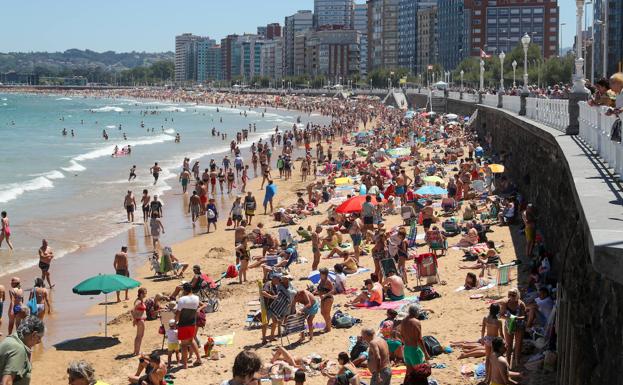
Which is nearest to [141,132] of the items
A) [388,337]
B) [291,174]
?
[291,174]

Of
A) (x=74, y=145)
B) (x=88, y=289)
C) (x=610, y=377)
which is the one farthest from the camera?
(x=74, y=145)

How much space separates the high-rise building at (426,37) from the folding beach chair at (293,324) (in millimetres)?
147852

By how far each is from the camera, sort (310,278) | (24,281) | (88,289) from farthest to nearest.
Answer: (24,281)
(310,278)
(88,289)

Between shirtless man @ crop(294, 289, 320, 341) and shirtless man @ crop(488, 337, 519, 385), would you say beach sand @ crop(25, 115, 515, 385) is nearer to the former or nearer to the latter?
shirtless man @ crop(294, 289, 320, 341)

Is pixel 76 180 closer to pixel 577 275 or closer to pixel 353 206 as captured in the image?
pixel 353 206

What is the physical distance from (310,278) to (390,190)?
984 cm

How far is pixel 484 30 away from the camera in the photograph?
136500mm

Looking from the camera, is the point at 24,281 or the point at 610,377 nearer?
the point at 610,377

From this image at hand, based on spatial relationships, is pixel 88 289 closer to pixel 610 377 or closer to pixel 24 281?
pixel 24 281

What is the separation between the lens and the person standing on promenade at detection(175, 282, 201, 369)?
1131 cm

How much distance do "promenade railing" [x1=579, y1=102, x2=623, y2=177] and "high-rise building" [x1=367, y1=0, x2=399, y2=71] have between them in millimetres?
163697

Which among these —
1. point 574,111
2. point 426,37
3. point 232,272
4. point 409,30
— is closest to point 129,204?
point 232,272

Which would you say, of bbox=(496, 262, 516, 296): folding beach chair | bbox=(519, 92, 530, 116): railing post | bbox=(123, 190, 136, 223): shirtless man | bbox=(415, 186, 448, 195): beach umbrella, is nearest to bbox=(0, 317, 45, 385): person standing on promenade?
bbox=(496, 262, 516, 296): folding beach chair

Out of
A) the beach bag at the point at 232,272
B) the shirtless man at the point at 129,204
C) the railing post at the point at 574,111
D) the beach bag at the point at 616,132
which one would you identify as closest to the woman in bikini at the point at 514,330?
the beach bag at the point at 616,132
